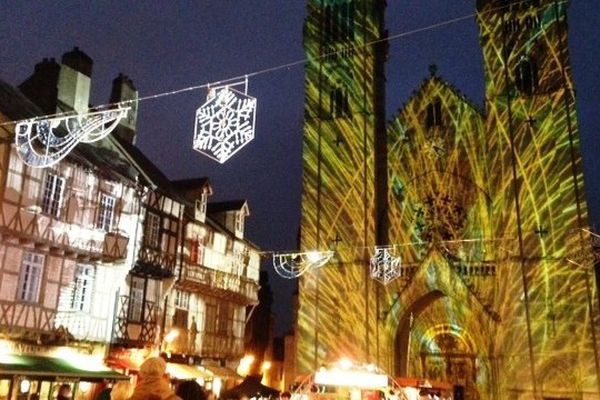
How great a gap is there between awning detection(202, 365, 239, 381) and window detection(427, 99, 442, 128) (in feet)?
46.3

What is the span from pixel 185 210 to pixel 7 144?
30.8 ft

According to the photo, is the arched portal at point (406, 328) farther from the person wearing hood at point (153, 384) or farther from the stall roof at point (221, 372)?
the person wearing hood at point (153, 384)

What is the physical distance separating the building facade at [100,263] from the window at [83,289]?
3 centimetres

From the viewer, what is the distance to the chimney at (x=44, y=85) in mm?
21172

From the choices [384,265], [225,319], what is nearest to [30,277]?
[225,319]

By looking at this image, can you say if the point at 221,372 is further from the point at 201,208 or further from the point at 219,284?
the point at 201,208

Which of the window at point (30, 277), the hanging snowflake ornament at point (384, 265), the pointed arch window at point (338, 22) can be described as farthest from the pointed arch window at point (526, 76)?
the window at point (30, 277)

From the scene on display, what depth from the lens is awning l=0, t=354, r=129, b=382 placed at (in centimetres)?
1382

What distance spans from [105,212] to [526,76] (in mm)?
17866

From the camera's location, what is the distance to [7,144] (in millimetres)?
15773

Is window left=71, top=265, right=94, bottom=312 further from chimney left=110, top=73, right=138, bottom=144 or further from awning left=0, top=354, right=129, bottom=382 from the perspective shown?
chimney left=110, top=73, right=138, bottom=144

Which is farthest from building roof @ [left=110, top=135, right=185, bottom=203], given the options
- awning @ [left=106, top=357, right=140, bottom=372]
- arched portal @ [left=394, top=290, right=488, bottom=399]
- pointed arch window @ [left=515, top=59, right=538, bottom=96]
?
pointed arch window @ [left=515, top=59, right=538, bottom=96]

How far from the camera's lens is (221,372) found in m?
25.1

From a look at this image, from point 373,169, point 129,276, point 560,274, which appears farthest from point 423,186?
point 129,276
